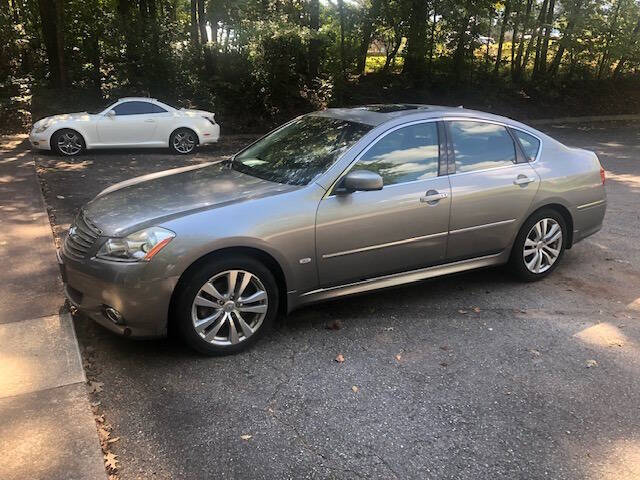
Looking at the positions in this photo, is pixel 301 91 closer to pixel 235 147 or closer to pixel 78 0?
pixel 235 147

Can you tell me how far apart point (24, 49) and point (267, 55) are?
691 centimetres

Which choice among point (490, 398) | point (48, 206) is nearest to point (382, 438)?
point (490, 398)

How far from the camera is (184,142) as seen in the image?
13898 millimetres

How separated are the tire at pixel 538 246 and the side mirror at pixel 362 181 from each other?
68.7 inches

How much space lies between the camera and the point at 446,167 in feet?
16.0

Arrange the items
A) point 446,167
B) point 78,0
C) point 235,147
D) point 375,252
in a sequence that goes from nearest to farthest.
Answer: point 375,252 < point 446,167 < point 235,147 < point 78,0

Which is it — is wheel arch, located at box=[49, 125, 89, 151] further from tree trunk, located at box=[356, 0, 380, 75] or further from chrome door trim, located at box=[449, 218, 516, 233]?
tree trunk, located at box=[356, 0, 380, 75]

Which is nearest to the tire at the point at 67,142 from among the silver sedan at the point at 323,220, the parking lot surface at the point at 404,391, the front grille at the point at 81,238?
the silver sedan at the point at 323,220

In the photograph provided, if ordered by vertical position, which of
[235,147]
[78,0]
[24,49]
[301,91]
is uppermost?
[78,0]

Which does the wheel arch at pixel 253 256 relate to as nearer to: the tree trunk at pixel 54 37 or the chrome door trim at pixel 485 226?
the chrome door trim at pixel 485 226

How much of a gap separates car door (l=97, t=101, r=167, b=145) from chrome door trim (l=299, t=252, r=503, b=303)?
33.1ft

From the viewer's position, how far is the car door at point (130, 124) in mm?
13039

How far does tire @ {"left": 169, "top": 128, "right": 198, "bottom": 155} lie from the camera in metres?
13.8

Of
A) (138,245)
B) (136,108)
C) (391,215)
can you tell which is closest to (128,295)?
(138,245)
